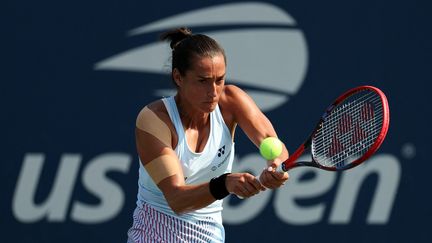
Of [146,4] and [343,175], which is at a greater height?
[146,4]

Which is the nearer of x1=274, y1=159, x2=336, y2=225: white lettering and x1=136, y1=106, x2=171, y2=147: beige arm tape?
x1=136, y1=106, x2=171, y2=147: beige arm tape

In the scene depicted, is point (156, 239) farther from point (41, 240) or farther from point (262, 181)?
point (41, 240)

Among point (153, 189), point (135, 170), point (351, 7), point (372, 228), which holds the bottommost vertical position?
point (372, 228)

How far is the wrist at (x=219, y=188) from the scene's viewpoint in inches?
148

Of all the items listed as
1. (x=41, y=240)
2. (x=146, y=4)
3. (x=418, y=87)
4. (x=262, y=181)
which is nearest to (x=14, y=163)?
(x=41, y=240)

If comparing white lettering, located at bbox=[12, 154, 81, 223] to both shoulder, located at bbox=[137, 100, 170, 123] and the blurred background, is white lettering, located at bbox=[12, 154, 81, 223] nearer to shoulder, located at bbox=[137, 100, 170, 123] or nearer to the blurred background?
the blurred background

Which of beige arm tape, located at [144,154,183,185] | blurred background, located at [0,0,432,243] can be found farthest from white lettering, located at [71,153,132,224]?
beige arm tape, located at [144,154,183,185]

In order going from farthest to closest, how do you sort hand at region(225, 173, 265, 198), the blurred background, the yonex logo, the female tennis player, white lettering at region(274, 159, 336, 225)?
white lettering at region(274, 159, 336, 225) → the blurred background → the yonex logo → the female tennis player → hand at region(225, 173, 265, 198)

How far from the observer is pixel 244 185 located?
12.1 feet

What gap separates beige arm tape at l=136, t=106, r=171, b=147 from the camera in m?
4.08

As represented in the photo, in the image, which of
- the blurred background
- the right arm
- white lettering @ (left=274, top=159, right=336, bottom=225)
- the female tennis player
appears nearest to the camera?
the right arm

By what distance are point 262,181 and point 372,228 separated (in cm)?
294

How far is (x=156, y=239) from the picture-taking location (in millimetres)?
4281

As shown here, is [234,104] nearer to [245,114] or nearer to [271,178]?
[245,114]
